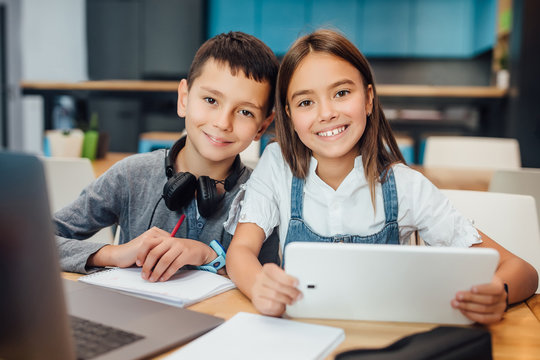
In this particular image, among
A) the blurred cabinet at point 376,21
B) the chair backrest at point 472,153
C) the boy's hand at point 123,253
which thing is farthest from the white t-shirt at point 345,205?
the blurred cabinet at point 376,21

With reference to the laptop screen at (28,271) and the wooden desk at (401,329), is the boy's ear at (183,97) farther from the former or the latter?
the laptop screen at (28,271)

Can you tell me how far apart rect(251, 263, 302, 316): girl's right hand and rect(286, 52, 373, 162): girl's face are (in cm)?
45

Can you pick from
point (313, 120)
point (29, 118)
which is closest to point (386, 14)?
point (29, 118)

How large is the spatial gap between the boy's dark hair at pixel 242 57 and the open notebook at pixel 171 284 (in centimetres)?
48

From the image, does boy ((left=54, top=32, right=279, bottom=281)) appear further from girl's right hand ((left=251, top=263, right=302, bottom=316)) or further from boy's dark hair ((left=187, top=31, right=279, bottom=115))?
girl's right hand ((left=251, top=263, right=302, bottom=316))

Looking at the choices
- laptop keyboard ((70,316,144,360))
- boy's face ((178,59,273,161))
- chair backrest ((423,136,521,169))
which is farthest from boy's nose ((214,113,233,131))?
chair backrest ((423,136,521,169))

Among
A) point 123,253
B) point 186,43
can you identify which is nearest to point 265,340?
point 123,253

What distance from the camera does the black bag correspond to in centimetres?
53

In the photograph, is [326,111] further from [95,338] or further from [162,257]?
[95,338]

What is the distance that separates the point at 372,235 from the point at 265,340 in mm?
536

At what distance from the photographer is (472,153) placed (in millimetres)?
2514

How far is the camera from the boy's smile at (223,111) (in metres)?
1.13

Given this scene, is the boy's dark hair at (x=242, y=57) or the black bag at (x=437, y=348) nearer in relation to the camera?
the black bag at (x=437, y=348)

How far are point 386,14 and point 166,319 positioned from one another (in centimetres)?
550
